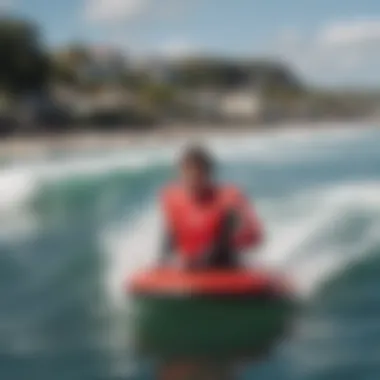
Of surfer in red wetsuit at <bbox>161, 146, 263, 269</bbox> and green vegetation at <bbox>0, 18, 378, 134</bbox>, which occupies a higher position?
green vegetation at <bbox>0, 18, 378, 134</bbox>

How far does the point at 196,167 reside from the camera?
2018 mm

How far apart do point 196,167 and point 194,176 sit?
20mm

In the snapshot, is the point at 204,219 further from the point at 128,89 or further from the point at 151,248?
the point at 128,89

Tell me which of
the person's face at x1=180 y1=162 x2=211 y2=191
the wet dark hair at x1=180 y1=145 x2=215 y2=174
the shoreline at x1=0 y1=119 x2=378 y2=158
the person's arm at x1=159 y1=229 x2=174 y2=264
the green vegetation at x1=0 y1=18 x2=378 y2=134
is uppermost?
the green vegetation at x1=0 y1=18 x2=378 y2=134

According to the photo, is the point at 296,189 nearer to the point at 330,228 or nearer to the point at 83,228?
the point at 330,228

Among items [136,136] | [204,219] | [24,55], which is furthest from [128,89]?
[204,219]

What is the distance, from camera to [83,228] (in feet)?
6.89

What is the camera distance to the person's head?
2016 mm

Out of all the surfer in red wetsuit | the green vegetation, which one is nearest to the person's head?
the surfer in red wetsuit

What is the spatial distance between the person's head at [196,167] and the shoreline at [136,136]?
1.4 inches

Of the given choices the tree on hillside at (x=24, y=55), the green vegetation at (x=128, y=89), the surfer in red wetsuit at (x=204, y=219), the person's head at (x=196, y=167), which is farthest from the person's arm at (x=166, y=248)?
the tree on hillside at (x=24, y=55)

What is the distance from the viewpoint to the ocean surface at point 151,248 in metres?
2.02

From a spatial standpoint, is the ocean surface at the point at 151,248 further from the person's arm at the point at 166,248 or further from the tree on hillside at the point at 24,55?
the tree on hillside at the point at 24,55

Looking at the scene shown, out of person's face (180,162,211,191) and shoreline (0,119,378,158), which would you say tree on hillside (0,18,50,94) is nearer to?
shoreline (0,119,378,158)
